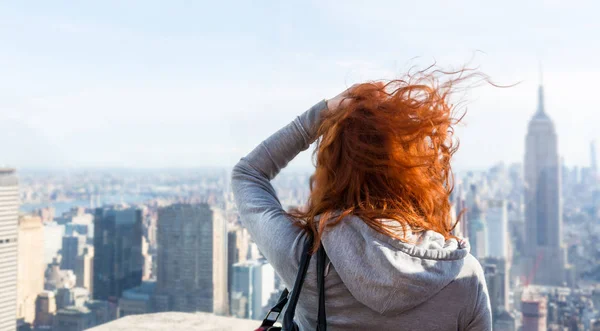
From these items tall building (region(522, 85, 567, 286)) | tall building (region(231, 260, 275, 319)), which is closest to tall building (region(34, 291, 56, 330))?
tall building (region(231, 260, 275, 319))

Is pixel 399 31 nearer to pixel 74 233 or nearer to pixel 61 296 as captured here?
pixel 61 296

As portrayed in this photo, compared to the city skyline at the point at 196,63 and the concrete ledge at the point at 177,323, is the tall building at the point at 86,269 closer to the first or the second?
the city skyline at the point at 196,63

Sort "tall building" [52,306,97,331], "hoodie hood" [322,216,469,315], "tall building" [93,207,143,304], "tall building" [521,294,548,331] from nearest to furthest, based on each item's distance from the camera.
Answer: "hoodie hood" [322,216,469,315]
"tall building" [521,294,548,331]
"tall building" [52,306,97,331]
"tall building" [93,207,143,304]

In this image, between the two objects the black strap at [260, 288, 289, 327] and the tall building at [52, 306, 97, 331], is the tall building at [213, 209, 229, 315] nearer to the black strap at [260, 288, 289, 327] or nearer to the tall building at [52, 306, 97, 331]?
the tall building at [52, 306, 97, 331]

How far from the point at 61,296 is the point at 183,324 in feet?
12.1

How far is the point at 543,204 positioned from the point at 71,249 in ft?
16.7

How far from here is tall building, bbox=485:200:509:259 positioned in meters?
4.03

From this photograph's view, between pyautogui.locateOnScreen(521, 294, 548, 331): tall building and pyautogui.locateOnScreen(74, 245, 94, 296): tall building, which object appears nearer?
pyautogui.locateOnScreen(521, 294, 548, 331): tall building

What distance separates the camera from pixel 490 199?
5.23 m

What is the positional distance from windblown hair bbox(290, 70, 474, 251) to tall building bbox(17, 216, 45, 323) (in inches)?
154

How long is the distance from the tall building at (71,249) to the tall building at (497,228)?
3905 mm

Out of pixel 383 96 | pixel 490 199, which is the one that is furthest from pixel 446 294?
pixel 490 199

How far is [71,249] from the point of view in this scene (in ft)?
16.6

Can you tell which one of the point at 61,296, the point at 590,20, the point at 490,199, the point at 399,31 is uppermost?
the point at 590,20
